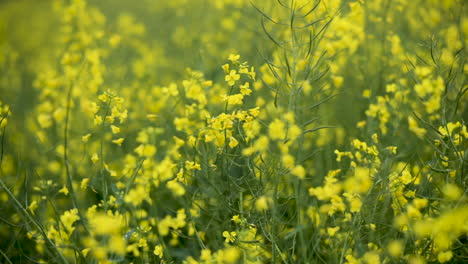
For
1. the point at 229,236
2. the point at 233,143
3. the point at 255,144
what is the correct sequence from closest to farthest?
the point at 255,144 < the point at 229,236 < the point at 233,143

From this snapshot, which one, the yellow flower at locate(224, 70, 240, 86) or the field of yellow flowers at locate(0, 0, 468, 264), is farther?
the yellow flower at locate(224, 70, 240, 86)

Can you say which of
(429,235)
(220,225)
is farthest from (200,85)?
(429,235)

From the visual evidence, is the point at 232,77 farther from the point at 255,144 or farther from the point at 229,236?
the point at 229,236

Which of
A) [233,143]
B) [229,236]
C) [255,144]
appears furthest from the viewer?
[233,143]

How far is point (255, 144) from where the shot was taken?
1865mm

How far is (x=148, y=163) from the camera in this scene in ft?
6.73

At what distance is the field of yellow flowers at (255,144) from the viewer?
1965 mm

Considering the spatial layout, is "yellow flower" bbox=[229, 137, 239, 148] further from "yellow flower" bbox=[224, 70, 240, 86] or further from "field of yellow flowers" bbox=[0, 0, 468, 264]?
"yellow flower" bbox=[224, 70, 240, 86]

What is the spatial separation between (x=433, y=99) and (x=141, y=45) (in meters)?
4.34

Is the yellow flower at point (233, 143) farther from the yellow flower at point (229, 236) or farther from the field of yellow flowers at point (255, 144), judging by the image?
the yellow flower at point (229, 236)

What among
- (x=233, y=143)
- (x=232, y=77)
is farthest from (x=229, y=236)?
(x=232, y=77)

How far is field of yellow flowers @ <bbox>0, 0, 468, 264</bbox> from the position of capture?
1.96 metres

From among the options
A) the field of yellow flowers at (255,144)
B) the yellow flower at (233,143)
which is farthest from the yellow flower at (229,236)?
the yellow flower at (233,143)

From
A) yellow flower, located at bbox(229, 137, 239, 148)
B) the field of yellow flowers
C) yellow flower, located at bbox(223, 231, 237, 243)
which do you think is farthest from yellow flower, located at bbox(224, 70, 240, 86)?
yellow flower, located at bbox(223, 231, 237, 243)
